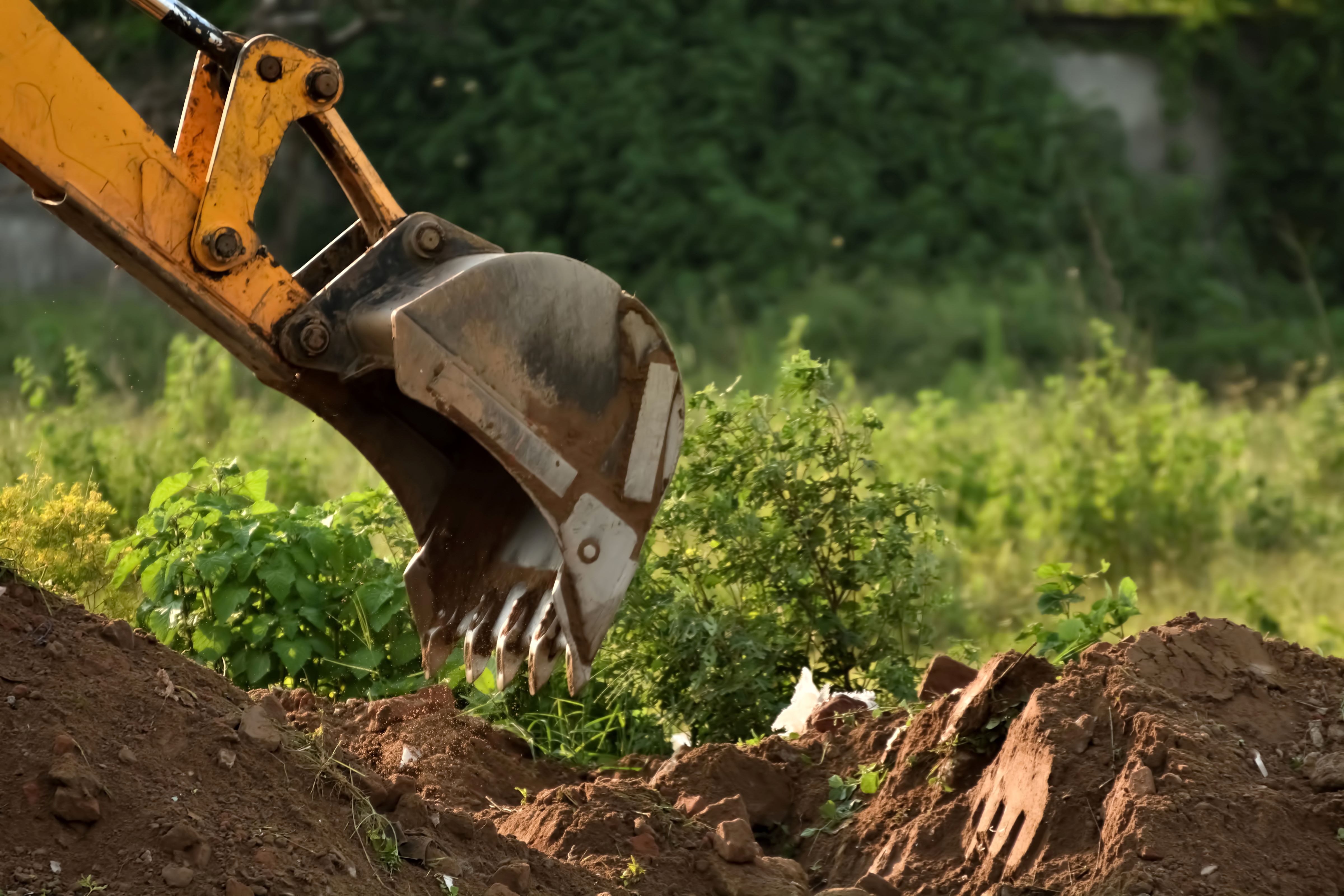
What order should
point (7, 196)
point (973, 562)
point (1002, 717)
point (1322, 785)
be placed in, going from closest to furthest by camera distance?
1. point (1322, 785)
2. point (1002, 717)
3. point (973, 562)
4. point (7, 196)

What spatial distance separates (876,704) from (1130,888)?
1.53 meters

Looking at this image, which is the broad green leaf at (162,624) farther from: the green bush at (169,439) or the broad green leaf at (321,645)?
the green bush at (169,439)

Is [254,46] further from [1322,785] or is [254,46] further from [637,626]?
[1322,785]

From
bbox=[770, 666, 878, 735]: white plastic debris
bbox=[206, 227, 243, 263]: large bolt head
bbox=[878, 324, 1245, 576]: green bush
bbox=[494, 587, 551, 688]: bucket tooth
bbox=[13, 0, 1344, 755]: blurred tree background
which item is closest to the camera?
bbox=[206, 227, 243, 263]: large bolt head

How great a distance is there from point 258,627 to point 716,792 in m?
1.52

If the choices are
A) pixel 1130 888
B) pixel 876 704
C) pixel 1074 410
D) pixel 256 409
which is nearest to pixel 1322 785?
pixel 1130 888

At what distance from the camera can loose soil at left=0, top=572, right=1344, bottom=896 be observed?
2.82m

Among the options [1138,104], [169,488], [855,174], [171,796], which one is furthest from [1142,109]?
[171,796]

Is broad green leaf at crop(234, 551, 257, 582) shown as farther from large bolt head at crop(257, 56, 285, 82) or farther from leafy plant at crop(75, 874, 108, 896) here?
leafy plant at crop(75, 874, 108, 896)

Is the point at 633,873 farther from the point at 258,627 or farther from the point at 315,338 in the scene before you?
the point at 258,627

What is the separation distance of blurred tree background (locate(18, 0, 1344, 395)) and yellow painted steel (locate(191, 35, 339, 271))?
10.4m

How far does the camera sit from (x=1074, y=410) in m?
7.91

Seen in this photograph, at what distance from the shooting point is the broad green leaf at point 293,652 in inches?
179

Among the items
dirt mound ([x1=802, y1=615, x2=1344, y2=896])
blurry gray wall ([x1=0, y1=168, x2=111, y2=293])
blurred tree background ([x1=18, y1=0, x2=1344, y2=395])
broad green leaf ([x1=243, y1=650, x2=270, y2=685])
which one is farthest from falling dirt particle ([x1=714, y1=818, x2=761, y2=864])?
blurry gray wall ([x1=0, y1=168, x2=111, y2=293])
